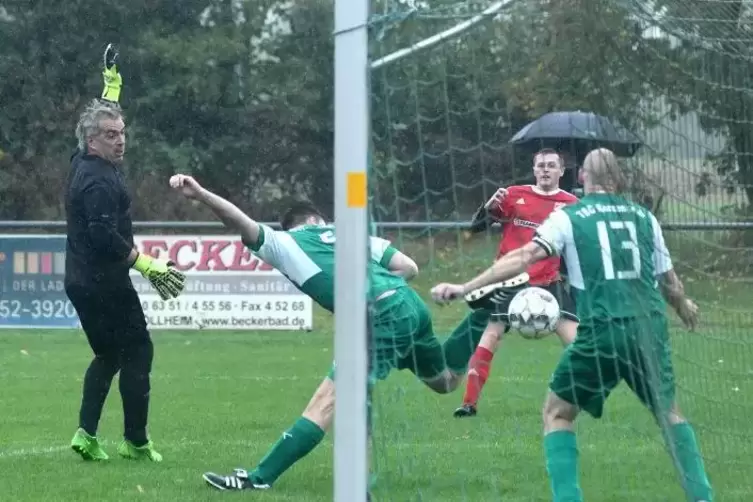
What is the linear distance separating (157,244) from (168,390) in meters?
6.06

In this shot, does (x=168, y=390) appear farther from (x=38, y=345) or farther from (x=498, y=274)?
(x=498, y=274)

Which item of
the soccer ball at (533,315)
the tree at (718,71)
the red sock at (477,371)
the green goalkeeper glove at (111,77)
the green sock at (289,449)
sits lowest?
the green sock at (289,449)

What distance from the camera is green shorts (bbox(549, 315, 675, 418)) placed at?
240 inches

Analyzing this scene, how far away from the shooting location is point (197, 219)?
2864cm

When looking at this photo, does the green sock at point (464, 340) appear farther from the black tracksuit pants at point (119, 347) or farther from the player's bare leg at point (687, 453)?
the black tracksuit pants at point (119, 347)

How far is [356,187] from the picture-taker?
5.18 m

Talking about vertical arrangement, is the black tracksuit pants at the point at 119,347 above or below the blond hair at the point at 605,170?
below

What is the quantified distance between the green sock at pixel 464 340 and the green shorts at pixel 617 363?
1416 millimetres

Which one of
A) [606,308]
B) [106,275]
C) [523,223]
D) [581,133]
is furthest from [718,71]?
[106,275]

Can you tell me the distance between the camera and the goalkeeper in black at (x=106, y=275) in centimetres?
801

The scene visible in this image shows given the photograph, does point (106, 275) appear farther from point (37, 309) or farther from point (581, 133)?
point (37, 309)

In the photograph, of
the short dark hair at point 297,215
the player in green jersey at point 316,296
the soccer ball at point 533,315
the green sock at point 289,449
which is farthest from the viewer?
the soccer ball at point 533,315

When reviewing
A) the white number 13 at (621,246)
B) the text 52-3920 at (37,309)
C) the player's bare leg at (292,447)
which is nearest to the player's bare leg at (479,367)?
the player's bare leg at (292,447)

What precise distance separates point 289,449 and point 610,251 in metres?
1.90
